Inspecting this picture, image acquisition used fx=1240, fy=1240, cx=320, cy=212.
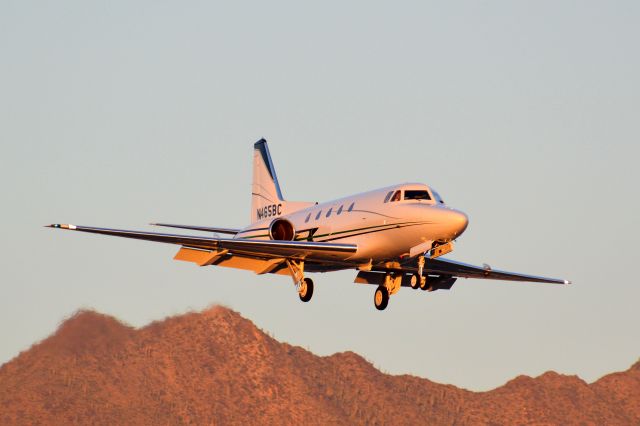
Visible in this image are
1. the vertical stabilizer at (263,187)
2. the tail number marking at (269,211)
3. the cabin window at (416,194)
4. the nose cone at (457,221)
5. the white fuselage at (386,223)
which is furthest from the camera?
the vertical stabilizer at (263,187)

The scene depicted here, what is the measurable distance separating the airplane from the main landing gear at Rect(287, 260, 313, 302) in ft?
0.13

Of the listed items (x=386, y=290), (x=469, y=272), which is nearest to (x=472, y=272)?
(x=469, y=272)

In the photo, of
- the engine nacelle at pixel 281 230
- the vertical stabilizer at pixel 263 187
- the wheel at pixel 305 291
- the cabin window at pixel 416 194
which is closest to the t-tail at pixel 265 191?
the vertical stabilizer at pixel 263 187

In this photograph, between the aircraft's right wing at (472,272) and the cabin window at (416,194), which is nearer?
the cabin window at (416,194)

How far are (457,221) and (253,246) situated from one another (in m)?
8.57

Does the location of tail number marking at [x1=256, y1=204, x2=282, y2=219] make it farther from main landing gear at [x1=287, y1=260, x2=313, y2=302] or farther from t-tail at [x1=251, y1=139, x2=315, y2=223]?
main landing gear at [x1=287, y1=260, x2=313, y2=302]

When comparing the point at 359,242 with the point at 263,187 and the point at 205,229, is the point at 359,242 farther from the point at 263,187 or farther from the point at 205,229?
the point at 263,187

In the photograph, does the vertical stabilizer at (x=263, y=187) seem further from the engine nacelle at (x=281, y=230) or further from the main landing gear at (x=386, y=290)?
the main landing gear at (x=386, y=290)

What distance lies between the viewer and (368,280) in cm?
5384

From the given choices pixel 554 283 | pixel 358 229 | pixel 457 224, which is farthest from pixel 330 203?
pixel 554 283

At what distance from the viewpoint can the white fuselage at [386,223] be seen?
45.2 meters

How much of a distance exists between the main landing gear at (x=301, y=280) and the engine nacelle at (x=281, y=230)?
4.57 ft

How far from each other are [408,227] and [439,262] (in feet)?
22.5

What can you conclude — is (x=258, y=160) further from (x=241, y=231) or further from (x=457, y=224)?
(x=457, y=224)
